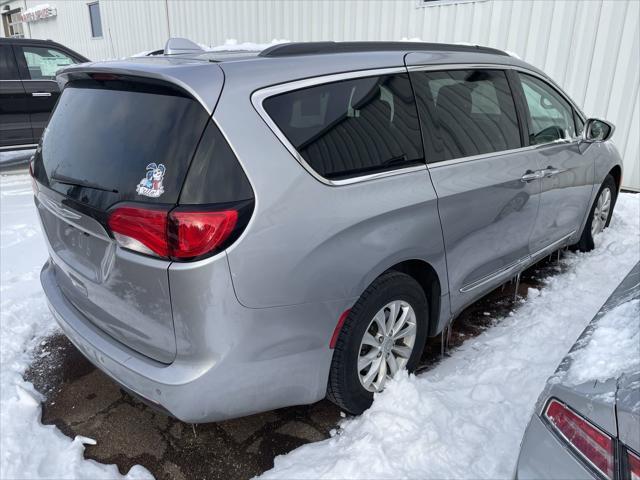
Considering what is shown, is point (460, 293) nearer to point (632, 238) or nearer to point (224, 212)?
point (224, 212)

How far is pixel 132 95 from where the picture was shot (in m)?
1.93

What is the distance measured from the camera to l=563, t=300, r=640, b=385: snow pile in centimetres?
137

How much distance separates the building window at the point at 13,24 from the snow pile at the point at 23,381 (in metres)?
22.6

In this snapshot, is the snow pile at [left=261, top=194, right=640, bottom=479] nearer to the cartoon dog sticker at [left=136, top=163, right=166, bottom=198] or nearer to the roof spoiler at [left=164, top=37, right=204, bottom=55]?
the cartoon dog sticker at [left=136, top=163, right=166, bottom=198]

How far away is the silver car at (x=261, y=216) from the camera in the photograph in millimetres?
1735

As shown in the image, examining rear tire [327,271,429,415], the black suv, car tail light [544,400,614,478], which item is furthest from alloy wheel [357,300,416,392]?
the black suv

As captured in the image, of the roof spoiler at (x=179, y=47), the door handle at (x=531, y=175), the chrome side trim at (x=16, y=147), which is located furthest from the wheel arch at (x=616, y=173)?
the chrome side trim at (x=16, y=147)

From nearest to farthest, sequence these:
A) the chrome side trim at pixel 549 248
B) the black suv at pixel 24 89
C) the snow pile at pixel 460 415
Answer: the snow pile at pixel 460 415
the chrome side trim at pixel 549 248
the black suv at pixel 24 89

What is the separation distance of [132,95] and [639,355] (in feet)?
6.39

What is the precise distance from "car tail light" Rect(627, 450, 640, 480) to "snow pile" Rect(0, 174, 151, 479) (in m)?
1.83

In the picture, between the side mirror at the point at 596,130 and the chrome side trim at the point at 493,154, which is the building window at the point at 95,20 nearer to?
the side mirror at the point at 596,130

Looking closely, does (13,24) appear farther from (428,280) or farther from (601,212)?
(428,280)

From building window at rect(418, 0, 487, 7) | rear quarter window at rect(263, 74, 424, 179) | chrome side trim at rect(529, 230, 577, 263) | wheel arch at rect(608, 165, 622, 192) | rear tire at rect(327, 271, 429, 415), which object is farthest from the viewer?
building window at rect(418, 0, 487, 7)

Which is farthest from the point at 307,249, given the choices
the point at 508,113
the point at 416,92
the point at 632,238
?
the point at 632,238
